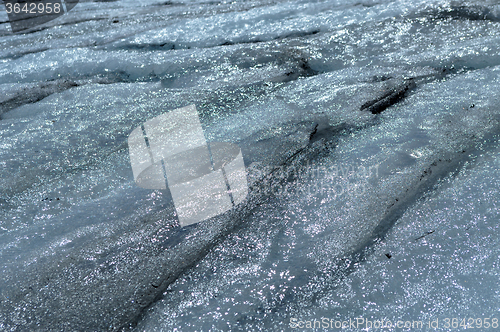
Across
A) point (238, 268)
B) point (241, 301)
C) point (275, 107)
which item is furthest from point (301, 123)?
point (241, 301)

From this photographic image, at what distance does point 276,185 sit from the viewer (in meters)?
1.72

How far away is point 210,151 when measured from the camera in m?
1.97

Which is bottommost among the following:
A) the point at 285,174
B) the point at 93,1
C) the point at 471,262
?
the point at 471,262

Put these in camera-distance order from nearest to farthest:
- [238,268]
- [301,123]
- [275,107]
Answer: [238,268], [301,123], [275,107]

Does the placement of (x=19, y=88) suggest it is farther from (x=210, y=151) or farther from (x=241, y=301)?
(x=241, y=301)

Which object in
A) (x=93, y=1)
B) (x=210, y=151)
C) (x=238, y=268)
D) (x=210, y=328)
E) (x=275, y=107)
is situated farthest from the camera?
(x=93, y=1)

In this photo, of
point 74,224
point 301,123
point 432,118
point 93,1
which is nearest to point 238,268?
point 74,224

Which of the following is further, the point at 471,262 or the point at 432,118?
the point at 432,118

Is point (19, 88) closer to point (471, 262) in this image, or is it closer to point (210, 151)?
point (210, 151)

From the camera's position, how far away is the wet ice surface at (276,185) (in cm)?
125

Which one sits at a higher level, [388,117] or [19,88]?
[19,88]

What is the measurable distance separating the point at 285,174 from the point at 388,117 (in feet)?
2.37

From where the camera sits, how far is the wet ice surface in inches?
49.1

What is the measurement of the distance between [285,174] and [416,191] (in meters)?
0.57
